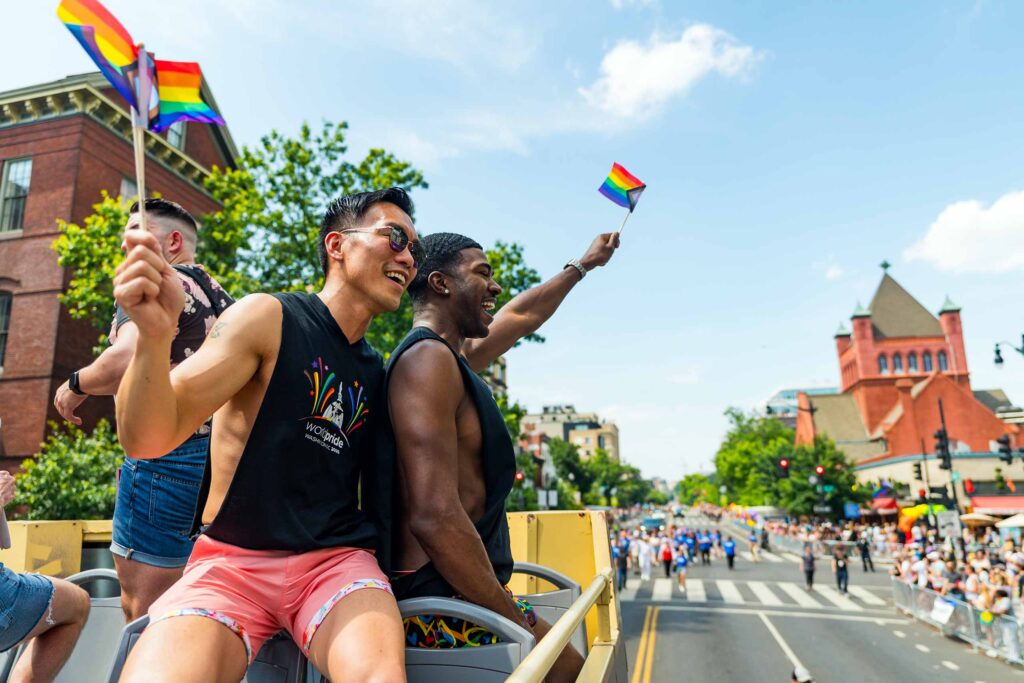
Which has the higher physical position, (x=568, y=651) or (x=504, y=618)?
(x=504, y=618)

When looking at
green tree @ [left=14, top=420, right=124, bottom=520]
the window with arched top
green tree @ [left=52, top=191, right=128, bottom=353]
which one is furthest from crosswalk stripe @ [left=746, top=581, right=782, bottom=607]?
the window with arched top

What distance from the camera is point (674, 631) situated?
17.5 meters

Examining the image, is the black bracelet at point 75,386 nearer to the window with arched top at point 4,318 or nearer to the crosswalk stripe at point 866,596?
the window with arched top at point 4,318

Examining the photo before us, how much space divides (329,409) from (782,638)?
57.3ft

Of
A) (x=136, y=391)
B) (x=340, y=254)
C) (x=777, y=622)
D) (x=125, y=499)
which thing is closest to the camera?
(x=136, y=391)

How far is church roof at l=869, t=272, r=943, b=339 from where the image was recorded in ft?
278

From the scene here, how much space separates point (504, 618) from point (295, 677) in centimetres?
59

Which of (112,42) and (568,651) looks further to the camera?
(568,651)

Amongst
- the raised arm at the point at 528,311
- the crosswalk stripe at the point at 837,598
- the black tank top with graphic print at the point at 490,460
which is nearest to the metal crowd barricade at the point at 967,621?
the crosswalk stripe at the point at 837,598

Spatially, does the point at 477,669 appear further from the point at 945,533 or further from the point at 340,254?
the point at 945,533

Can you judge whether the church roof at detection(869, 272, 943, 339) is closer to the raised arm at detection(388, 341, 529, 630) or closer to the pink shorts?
the raised arm at detection(388, 341, 529, 630)

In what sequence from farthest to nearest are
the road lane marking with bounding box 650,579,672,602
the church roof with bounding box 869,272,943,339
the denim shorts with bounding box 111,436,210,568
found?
the church roof with bounding box 869,272,943,339, the road lane marking with bounding box 650,579,672,602, the denim shorts with bounding box 111,436,210,568

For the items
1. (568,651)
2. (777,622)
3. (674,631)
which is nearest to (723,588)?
(777,622)

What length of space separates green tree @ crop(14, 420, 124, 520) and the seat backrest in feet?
52.2
